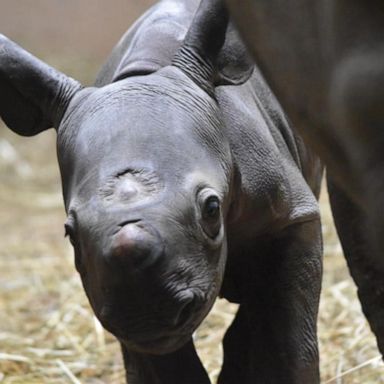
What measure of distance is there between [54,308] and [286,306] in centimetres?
233

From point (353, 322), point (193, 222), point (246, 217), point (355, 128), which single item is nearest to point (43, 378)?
point (353, 322)

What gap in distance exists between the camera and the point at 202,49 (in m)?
2.96

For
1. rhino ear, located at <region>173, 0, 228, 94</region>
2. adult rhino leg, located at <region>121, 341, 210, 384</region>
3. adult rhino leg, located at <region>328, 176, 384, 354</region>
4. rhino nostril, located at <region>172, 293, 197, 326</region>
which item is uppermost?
rhino ear, located at <region>173, 0, 228, 94</region>

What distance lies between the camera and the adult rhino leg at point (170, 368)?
3.11m

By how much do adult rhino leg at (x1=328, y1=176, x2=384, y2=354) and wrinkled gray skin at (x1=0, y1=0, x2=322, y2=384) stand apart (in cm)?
9

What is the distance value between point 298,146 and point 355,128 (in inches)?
68.4

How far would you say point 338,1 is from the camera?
1.77m

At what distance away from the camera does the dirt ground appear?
14.4 feet

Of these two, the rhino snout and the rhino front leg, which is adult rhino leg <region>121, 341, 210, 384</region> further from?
the rhino snout

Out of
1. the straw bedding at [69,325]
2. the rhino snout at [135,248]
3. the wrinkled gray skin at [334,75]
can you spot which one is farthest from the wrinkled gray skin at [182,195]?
the straw bedding at [69,325]

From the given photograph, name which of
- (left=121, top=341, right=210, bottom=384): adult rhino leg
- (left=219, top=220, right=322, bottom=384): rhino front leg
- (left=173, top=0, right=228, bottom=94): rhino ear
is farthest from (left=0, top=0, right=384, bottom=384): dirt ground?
(left=173, top=0, right=228, bottom=94): rhino ear

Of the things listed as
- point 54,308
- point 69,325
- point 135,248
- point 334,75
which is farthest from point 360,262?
point 54,308

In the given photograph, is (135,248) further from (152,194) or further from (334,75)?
(334,75)

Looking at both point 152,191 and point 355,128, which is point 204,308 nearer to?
point 152,191
